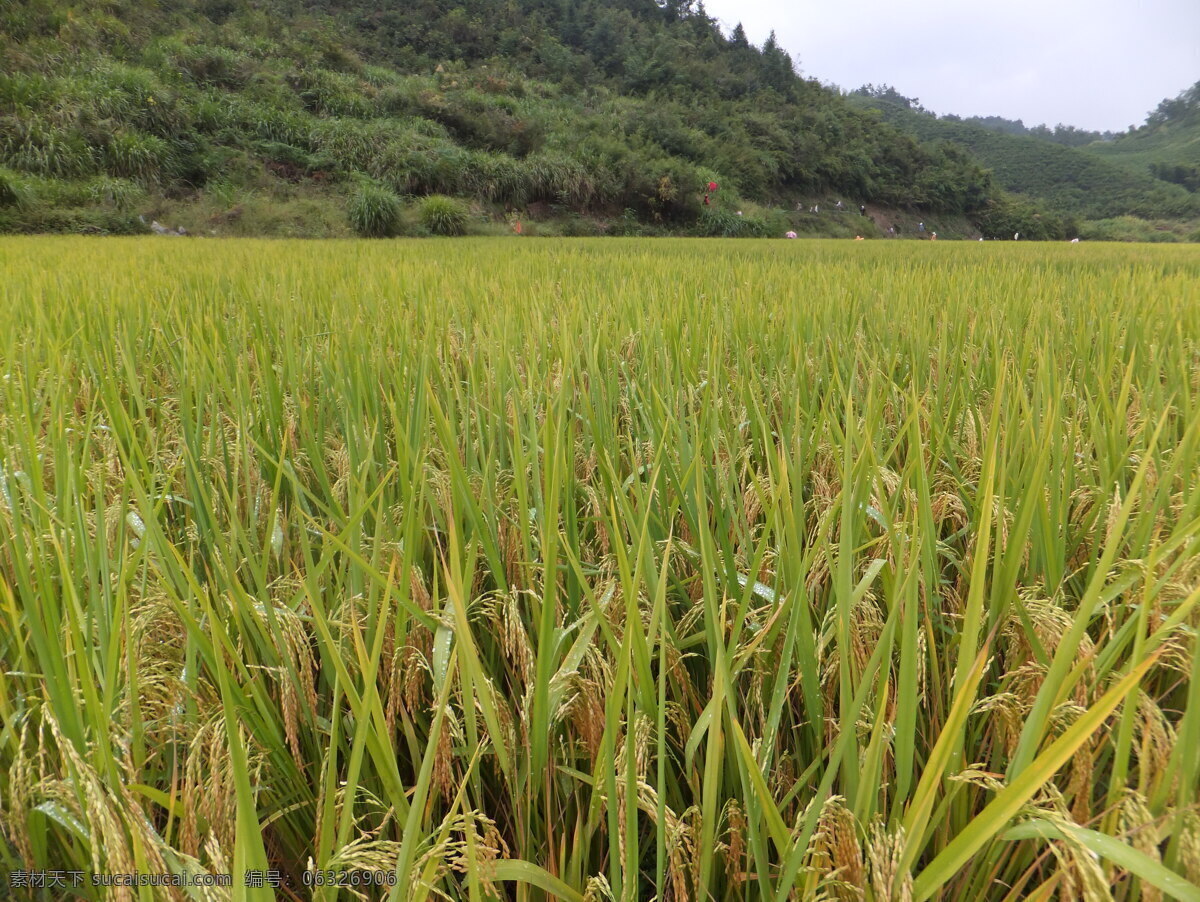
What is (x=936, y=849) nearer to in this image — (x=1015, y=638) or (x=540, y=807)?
(x=1015, y=638)

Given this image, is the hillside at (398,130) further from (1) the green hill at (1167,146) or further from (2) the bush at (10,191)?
(1) the green hill at (1167,146)

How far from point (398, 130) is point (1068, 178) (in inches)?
1390

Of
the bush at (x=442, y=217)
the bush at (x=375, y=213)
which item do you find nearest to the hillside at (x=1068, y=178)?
the bush at (x=442, y=217)

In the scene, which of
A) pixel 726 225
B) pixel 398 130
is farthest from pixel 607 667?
pixel 726 225

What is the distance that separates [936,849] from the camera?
49 cm

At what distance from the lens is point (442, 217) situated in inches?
362

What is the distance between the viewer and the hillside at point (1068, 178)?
27.8 metres

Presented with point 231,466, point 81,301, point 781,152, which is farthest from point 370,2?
point 231,466

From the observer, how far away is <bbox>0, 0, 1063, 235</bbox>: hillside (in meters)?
8.95

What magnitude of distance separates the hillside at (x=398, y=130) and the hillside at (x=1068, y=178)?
11.7 metres

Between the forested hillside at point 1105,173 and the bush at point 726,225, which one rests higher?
the forested hillside at point 1105,173

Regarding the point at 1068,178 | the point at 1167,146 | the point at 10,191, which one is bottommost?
the point at 10,191

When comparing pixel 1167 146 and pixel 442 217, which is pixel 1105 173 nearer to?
pixel 1167 146

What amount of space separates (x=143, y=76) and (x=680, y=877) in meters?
13.7
